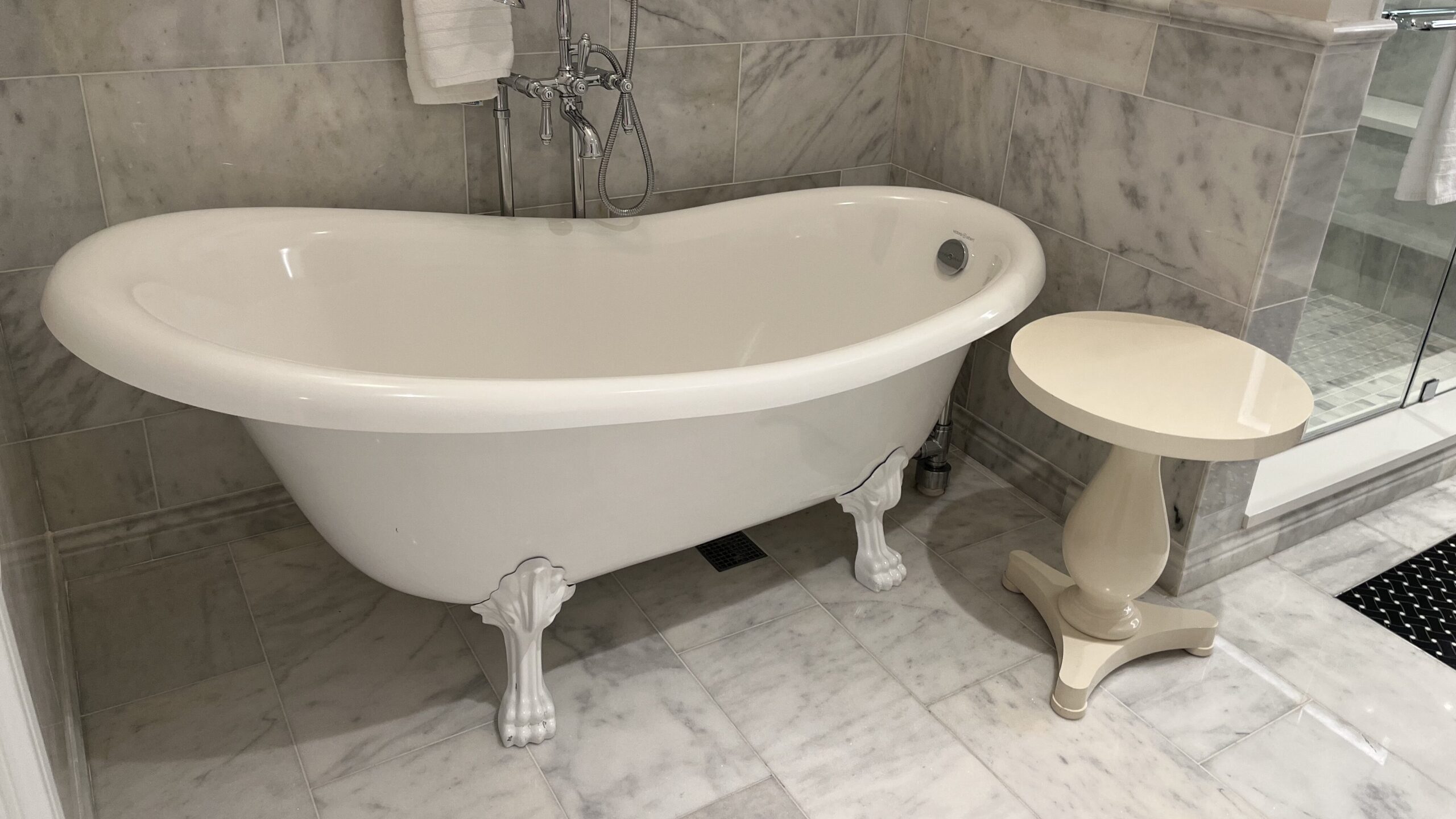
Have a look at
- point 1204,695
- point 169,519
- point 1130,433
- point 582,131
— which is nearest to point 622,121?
point 582,131

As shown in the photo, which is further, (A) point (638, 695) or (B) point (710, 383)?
(A) point (638, 695)

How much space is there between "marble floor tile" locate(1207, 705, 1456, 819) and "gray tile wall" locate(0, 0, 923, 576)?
1.52 meters

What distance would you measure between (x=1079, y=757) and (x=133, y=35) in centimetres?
193

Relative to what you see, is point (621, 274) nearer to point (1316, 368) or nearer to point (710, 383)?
point (710, 383)

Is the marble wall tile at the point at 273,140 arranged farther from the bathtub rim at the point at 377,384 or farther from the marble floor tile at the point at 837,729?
the marble floor tile at the point at 837,729

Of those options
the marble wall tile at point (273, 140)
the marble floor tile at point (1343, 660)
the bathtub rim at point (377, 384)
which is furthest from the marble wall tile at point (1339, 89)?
the marble wall tile at point (273, 140)

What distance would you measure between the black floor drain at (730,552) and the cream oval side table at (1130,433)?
53 cm

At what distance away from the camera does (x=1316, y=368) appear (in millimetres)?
2488

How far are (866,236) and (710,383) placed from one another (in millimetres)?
963

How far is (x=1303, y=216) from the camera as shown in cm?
184

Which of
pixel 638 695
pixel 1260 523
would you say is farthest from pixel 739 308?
pixel 1260 523

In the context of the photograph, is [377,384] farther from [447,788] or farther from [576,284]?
[576,284]

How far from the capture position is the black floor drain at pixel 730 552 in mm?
2154

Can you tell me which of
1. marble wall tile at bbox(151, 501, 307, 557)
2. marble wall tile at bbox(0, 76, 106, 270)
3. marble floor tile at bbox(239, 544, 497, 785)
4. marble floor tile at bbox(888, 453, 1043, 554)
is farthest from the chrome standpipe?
marble wall tile at bbox(0, 76, 106, 270)
